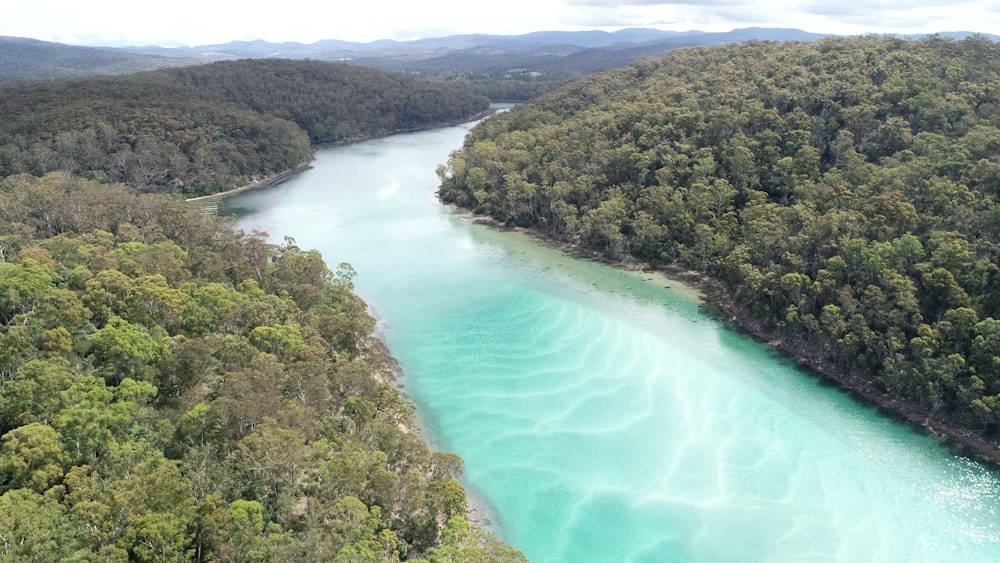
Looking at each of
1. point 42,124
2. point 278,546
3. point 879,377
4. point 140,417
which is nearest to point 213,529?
point 278,546

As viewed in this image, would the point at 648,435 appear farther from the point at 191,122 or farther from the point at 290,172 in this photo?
the point at 191,122

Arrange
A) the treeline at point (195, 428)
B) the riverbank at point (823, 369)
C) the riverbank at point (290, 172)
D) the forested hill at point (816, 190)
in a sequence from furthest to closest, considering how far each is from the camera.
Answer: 1. the riverbank at point (290, 172)
2. the forested hill at point (816, 190)
3. the riverbank at point (823, 369)
4. the treeline at point (195, 428)

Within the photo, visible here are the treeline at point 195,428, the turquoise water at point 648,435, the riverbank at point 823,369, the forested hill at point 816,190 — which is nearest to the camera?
the treeline at point 195,428

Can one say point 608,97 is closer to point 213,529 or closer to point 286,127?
point 286,127

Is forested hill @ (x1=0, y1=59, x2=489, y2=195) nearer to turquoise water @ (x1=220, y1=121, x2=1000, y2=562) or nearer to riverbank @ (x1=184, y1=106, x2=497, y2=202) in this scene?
riverbank @ (x1=184, y1=106, x2=497, y2=202)

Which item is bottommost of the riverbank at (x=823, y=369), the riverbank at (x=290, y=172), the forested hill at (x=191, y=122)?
the riverbank at (x=823, y=369)

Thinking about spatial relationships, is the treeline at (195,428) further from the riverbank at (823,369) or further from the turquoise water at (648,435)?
the riverbank at (823,369)

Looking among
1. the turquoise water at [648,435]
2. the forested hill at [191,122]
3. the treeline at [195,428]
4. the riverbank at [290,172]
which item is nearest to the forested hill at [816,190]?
the turquoise water at [648,435]
